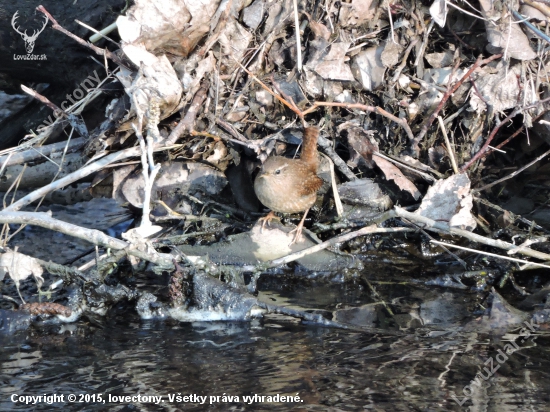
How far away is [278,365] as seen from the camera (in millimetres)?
3848

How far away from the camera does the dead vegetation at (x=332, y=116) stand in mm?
5195

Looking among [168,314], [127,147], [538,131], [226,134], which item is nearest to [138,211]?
[127,147]

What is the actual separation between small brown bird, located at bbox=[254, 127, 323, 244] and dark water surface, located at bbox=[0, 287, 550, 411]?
1152 millimetres

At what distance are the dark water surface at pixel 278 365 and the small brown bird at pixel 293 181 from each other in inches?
45.3

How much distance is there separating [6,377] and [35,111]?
151 inches

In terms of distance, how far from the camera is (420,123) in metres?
5.65

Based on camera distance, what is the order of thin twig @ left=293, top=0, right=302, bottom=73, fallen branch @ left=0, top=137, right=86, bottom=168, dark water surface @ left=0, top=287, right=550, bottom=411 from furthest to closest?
fallen branch @ left=0, top=137, right=86, bottom=168, thin twig @ left=293, top=0, right=302, bottom=73, dark water surface @ left=0, top=287, right=550, bottom=411

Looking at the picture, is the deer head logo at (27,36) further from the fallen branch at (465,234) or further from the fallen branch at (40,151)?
the fallen branch at (465,234)

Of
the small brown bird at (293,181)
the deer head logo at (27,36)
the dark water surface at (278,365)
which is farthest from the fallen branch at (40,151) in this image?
the dark water surface at (278,365)

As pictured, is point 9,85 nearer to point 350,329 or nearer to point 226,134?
point 226,134

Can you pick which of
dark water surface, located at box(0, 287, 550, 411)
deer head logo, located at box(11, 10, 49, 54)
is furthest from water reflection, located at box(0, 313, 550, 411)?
deer head logo, located at box(11, 10, 49, 54)

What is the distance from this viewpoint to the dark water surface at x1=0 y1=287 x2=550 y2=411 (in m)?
3.45

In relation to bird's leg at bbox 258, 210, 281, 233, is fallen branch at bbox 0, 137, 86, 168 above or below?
above

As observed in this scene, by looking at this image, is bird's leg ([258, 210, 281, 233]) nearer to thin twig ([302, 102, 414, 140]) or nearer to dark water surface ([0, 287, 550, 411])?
thin twig ([302, 102, 414, 140])
